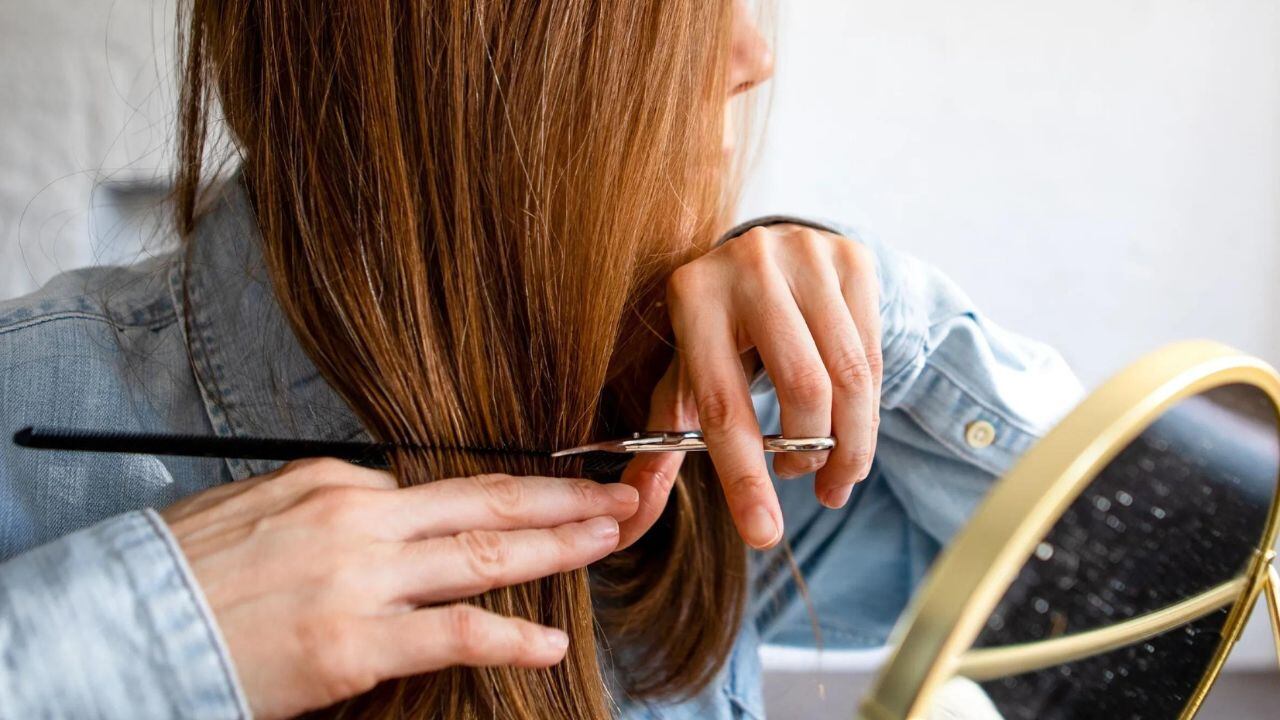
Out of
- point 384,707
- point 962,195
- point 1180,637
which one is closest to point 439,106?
point 384,707

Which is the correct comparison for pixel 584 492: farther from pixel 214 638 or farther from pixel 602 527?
pixel 214 638

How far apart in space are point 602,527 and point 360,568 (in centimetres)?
12

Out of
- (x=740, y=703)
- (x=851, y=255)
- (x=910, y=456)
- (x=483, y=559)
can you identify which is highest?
(x=851, y=255)

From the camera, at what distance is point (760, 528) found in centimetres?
43

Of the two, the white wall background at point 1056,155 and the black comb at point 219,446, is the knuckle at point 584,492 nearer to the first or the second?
the black comb at point 219,446

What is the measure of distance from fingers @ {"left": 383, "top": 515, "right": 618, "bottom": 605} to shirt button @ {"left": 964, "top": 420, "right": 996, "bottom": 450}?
0.37 m

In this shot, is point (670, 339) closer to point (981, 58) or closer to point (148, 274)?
point (148, 274)

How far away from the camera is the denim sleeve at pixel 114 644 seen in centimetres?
36

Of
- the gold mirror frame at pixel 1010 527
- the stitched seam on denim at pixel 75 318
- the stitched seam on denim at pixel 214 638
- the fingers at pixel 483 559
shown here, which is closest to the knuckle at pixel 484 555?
the fingers at pixel 483 559

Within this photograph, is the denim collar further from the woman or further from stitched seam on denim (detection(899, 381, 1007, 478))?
stitched seam on denim (detection(899, 381, 1007, 478))

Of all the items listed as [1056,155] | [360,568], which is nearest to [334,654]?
[360,568]

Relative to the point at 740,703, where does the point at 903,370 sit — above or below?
above

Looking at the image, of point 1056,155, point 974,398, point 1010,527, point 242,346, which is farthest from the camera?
point 1056,155

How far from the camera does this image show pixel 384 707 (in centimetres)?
44
